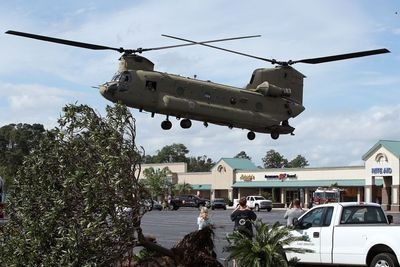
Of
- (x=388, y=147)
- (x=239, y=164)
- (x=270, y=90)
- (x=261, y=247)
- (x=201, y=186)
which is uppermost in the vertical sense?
Result: (x=388, y=147)

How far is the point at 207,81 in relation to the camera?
80.2 feet

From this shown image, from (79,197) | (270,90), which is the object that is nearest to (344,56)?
(270,90)

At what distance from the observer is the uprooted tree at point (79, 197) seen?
8688 millimetres

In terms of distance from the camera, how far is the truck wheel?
39.4 ft

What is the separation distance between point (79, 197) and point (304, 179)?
7589 centimetres

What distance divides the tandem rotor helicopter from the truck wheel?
31.0 feet

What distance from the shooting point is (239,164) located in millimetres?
97188

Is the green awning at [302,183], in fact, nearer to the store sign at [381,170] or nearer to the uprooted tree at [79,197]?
the store sign at [381,170]

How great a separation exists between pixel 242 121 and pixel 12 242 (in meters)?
15.7

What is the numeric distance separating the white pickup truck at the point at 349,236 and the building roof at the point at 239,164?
81.3 meters

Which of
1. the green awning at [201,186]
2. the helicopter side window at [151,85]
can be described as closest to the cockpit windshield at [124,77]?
the helicopter side window at [151,85]

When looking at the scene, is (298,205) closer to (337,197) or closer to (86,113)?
(86,113)

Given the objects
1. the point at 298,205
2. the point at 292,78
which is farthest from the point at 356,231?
the point at 292,78

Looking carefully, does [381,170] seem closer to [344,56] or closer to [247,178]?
[247,178]
